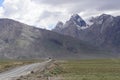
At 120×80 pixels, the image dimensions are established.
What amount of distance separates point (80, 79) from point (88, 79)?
113 cm

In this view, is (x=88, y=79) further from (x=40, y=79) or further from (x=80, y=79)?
(x=40, y=79)

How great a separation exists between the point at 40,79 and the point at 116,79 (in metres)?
10.8

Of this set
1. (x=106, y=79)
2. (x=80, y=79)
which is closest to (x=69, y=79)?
(x=80, y=79)

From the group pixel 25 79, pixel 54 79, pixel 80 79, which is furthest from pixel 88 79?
pixel 25 79

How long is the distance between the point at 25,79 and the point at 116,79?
13.5 meters

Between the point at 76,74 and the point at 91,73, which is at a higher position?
the point at 76,74

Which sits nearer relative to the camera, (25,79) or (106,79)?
(106,79)

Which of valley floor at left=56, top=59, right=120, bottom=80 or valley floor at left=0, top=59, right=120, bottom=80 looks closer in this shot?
valley floor at left=56, top=59, right=120, bottom=80

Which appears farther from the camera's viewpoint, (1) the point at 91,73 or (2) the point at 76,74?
(1) the point at 91,73

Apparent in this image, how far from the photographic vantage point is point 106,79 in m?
51.7

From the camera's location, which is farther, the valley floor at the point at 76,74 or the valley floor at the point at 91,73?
the valley floor at the point at 76,74

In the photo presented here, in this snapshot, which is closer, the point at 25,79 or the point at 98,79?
the point at 98,79

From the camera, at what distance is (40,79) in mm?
53594

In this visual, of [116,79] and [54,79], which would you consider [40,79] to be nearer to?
[54,79]
